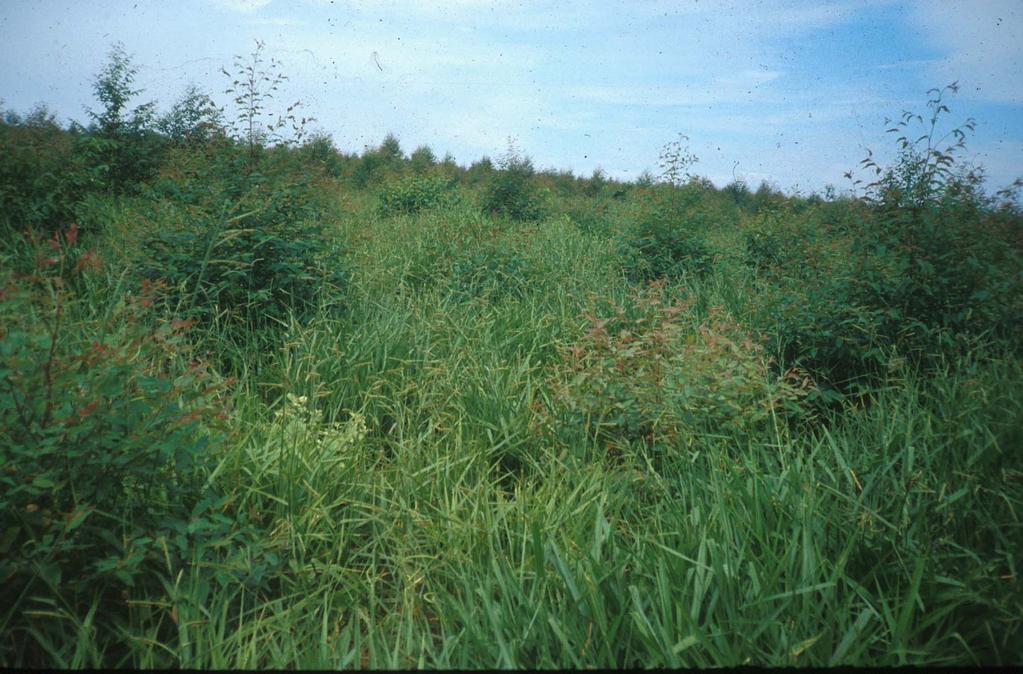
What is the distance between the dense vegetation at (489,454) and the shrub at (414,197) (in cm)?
557

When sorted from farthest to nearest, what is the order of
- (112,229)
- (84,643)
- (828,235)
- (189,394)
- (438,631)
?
(828,235)
(112,229)
(189,394)
(438,631)
(84,643)

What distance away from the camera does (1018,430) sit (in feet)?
7.66

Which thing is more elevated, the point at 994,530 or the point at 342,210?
the point at 342,210

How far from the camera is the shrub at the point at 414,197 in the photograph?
35.6ft

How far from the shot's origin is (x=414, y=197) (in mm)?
11156

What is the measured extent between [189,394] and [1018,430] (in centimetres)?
304

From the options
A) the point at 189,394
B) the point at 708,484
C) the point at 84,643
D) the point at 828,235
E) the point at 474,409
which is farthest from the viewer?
the point at 828,235

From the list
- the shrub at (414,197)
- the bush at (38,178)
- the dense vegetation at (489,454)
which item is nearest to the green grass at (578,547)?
the dense vegetation at (489,454)

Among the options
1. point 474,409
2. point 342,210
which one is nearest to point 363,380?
point 474,409

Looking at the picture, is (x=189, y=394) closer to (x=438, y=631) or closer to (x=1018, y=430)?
(x=438, y=631)

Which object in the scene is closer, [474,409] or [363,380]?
[474,409]

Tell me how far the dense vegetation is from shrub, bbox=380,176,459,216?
5570mm

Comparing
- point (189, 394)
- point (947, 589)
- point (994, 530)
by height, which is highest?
point (189, 394)

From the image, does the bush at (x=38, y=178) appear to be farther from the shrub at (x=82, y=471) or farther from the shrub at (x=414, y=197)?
the shrub at (x=414, y=197)
